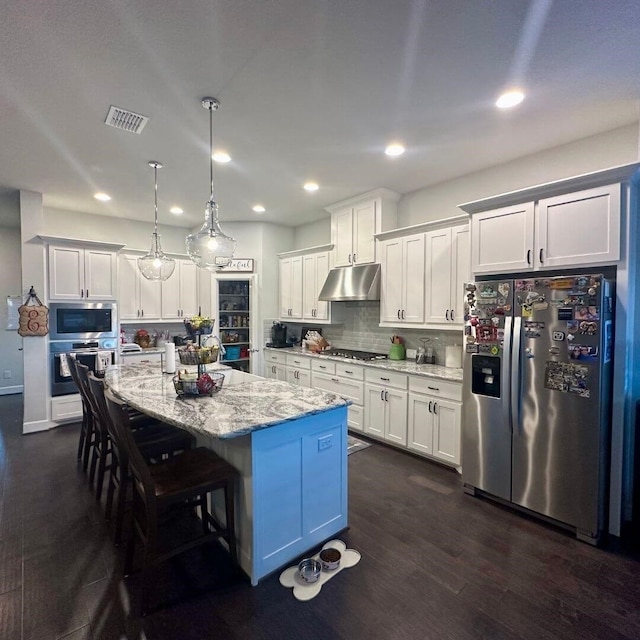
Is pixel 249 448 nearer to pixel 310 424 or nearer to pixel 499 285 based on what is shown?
pixel 310 424

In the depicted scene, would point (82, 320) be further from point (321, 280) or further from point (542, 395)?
point (542, 395)

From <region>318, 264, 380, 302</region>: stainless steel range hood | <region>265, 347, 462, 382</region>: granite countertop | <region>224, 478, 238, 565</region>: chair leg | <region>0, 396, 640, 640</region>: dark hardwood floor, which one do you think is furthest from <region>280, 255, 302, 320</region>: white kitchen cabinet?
<region>224, 478, 238, 565</region>: chair leg

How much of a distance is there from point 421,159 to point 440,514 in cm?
315

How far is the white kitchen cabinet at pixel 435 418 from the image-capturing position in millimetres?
3291

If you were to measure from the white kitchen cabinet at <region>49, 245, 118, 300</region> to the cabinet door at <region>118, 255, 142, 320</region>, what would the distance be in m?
0.51

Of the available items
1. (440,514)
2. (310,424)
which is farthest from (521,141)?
(440,514)

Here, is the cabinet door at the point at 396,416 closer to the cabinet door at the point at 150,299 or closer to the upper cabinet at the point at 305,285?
the upper cabinet at the point at 305,285

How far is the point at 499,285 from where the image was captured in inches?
109

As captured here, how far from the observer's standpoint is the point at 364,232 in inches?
181

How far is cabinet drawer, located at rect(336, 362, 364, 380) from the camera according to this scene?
4.21 metres

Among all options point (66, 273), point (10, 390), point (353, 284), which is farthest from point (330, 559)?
point (10, 390)

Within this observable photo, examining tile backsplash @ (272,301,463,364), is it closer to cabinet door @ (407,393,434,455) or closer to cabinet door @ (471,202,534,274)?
cabinet door @ (407,393,434,455)

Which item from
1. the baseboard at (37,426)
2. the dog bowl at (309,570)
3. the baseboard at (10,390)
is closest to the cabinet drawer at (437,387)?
the dog bowl at (309,570)

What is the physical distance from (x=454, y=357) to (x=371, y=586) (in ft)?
7.77
